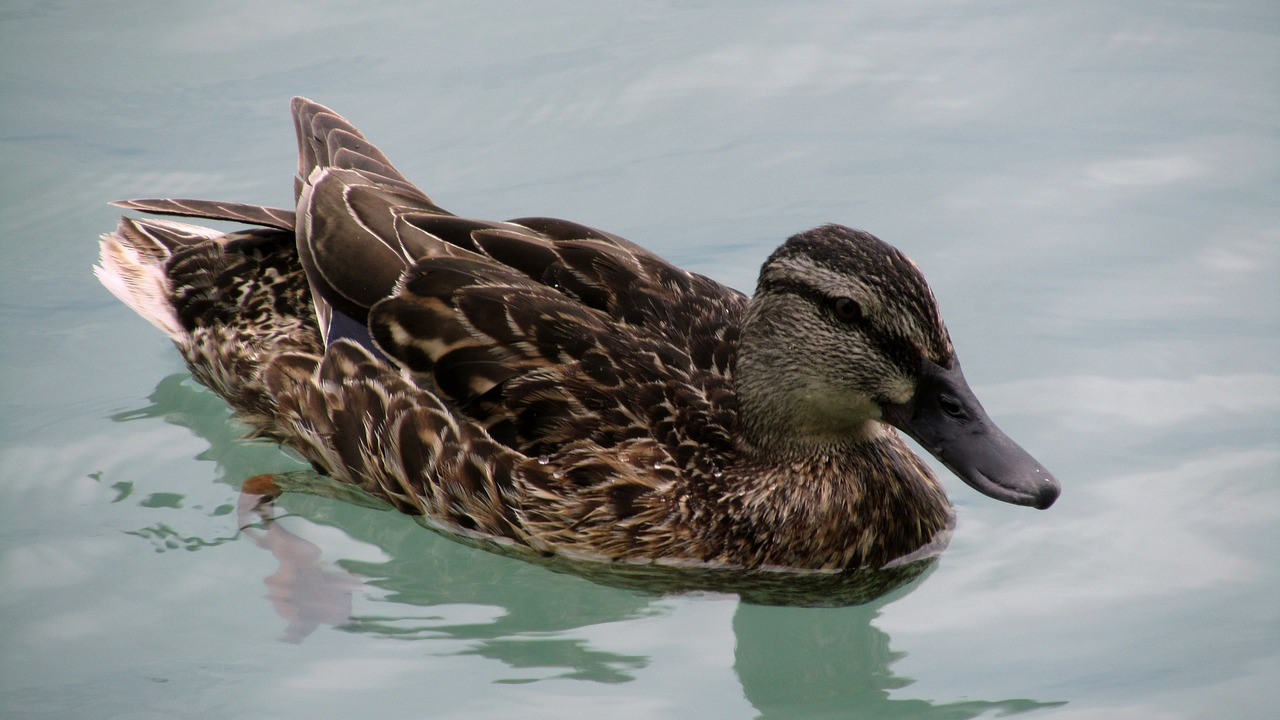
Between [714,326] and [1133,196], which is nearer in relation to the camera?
[714,326]

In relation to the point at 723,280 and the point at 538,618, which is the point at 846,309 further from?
the point at 723,280

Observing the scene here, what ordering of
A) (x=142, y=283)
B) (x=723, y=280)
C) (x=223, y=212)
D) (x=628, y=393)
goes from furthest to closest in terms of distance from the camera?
1. (x=723, y=280)
2. (x=142, y=283)
3. (x=223, y=212)
4. (x=628, y=393)

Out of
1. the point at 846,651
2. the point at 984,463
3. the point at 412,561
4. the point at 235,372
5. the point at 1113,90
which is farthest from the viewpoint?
the point at 1113,90

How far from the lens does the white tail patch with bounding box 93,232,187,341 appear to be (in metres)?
6.16

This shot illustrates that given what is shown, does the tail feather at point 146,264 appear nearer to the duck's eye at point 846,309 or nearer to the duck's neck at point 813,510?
the duck's neck at point 813,510

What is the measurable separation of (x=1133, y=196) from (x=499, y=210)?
132 inches

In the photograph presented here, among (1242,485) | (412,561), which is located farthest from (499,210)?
(1242,485)

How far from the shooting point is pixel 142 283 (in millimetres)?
6184

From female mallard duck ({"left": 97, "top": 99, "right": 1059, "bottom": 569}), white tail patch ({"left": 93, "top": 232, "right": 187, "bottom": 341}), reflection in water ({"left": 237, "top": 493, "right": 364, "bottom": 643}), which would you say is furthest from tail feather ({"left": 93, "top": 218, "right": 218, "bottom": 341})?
reflection in water ({"left": 237, "top": 493, "right": 364, "bottom": 643})

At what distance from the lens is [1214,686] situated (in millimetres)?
4617

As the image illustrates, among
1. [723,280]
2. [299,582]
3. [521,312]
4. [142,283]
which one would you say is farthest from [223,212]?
[723,280]

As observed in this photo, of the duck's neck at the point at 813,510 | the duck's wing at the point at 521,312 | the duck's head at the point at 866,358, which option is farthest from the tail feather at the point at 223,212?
the duck's neck at the point at 813,510

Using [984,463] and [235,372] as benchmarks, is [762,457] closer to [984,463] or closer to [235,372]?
[984,463]

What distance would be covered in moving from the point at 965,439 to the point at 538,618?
1.58 m
